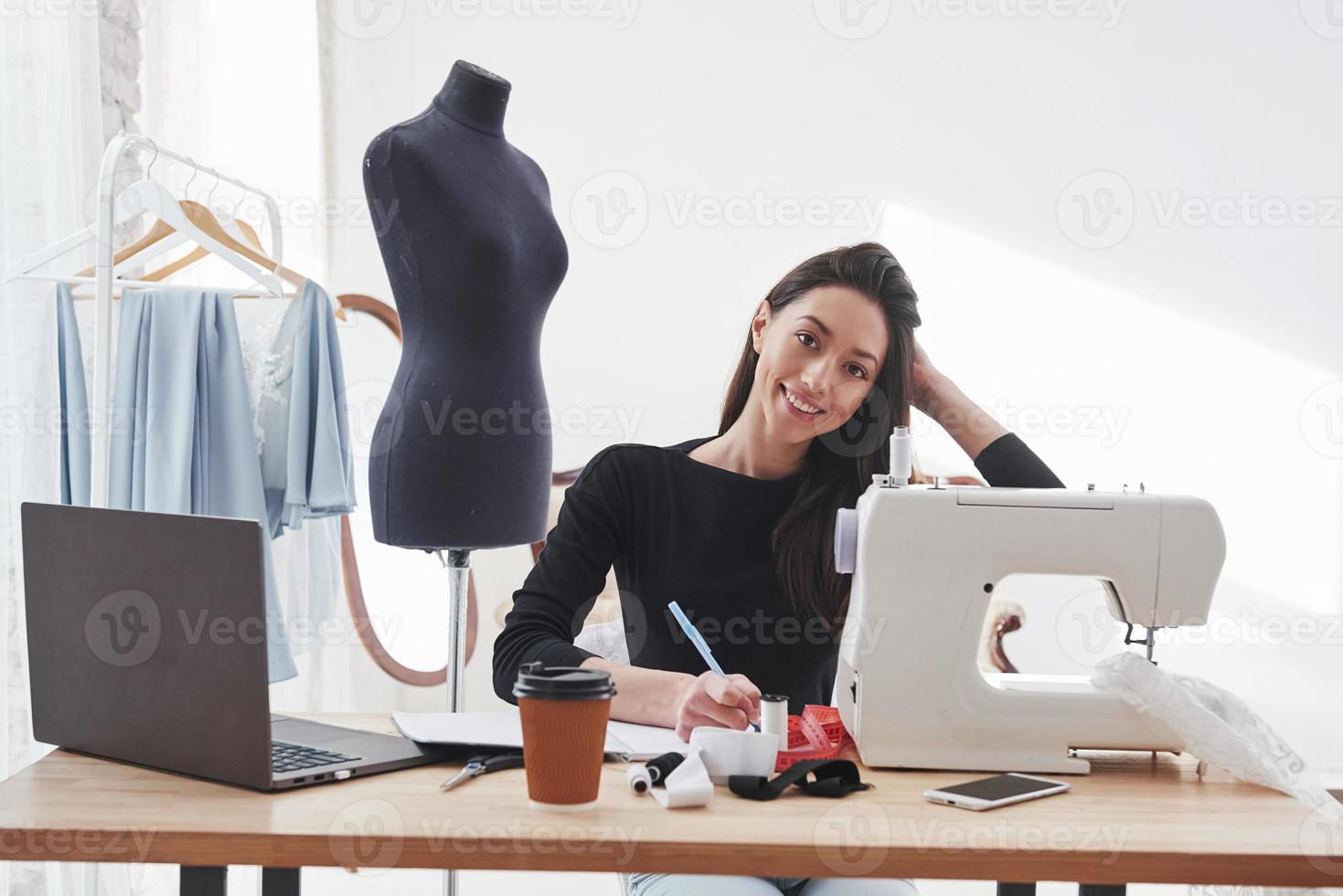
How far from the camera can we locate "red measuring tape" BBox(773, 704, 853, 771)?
115 centimetres

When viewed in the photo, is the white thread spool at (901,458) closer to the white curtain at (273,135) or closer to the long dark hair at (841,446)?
the long dark hair at (841,446)

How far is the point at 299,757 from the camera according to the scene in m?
1.09

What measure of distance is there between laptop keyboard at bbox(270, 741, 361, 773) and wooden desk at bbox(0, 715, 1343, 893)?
5 centimetres

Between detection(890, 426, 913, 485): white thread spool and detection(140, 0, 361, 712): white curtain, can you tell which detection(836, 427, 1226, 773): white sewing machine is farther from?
detection(140, 0, 361, 712): white curtain

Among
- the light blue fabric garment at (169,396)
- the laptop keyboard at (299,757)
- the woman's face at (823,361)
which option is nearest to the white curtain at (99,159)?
the light blue fabric garment at (169,396)

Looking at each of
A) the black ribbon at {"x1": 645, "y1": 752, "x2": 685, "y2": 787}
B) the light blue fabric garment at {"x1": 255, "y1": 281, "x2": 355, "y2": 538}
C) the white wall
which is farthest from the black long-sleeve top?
the white wall

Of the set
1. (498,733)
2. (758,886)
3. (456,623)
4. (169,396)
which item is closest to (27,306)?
(169,396)

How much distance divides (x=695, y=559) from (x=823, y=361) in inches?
13.7

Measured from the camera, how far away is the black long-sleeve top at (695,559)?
1564 mm

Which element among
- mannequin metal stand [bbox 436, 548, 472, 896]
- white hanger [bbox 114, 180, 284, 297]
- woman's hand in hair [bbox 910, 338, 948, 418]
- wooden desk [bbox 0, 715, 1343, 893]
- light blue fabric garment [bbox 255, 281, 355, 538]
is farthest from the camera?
light blue fabric garment [bbox 255, 281, 355, 538]

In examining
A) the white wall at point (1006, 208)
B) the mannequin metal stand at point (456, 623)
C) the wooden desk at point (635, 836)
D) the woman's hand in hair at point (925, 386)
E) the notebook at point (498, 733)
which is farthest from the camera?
the white wall at point (1006, 208)

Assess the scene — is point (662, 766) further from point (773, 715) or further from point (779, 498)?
point (779, 498)

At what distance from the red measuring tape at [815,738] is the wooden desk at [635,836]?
0.39ft

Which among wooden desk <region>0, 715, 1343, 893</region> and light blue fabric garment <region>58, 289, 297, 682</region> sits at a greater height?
light blue fabric garment <region>58, 289, 297, 682</region>
